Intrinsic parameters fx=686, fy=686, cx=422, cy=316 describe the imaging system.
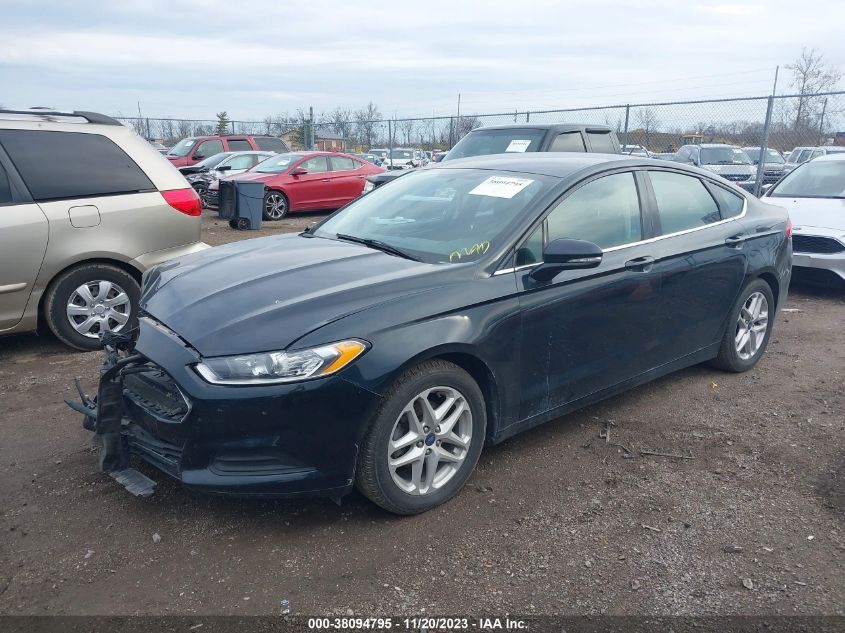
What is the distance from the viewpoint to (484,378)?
336 cm

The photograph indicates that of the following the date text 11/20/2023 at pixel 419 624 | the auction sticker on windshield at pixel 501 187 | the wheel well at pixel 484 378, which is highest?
the auction sticker on windshield at pixel 501 187

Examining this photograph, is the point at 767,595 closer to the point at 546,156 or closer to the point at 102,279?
the point at 546,156

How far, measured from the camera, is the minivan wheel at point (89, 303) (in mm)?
5234

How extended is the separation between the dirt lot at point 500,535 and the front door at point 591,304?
16.8 inches

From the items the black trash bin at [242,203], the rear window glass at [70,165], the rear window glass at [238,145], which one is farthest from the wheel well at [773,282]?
the rear window glass at [238,145]

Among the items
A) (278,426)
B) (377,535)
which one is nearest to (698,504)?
(377,535)

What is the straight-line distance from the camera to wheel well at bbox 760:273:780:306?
16.8ft

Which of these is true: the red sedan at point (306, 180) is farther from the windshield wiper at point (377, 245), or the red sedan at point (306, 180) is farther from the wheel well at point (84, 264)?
the windshield wiper at point (377, 245)

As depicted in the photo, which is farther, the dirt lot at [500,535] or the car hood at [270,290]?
the car hood at [270,290]

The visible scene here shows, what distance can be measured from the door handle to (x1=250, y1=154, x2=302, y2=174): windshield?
1199 cm

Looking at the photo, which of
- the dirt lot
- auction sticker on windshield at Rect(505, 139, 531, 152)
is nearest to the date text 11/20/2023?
the dirt lot

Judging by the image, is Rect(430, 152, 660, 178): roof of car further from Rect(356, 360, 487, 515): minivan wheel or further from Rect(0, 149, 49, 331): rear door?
Rect(0, 149, 49, 331): rear door

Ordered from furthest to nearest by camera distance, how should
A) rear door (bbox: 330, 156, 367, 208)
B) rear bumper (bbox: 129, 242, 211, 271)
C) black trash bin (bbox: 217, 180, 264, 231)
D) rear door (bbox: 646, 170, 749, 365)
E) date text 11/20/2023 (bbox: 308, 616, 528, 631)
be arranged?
rear door (bbox: 330, 156, 367, 208) < black trash bin (bbox: 217, 180, 264, 231) < rear bumper (bbox: 129, 242, 211, 271) < rear door (bbox: 646, 170, 749, 365) < date text 11/20/2023 (bbox: 308, 616, 528, 631)

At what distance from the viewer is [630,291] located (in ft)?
13.0
